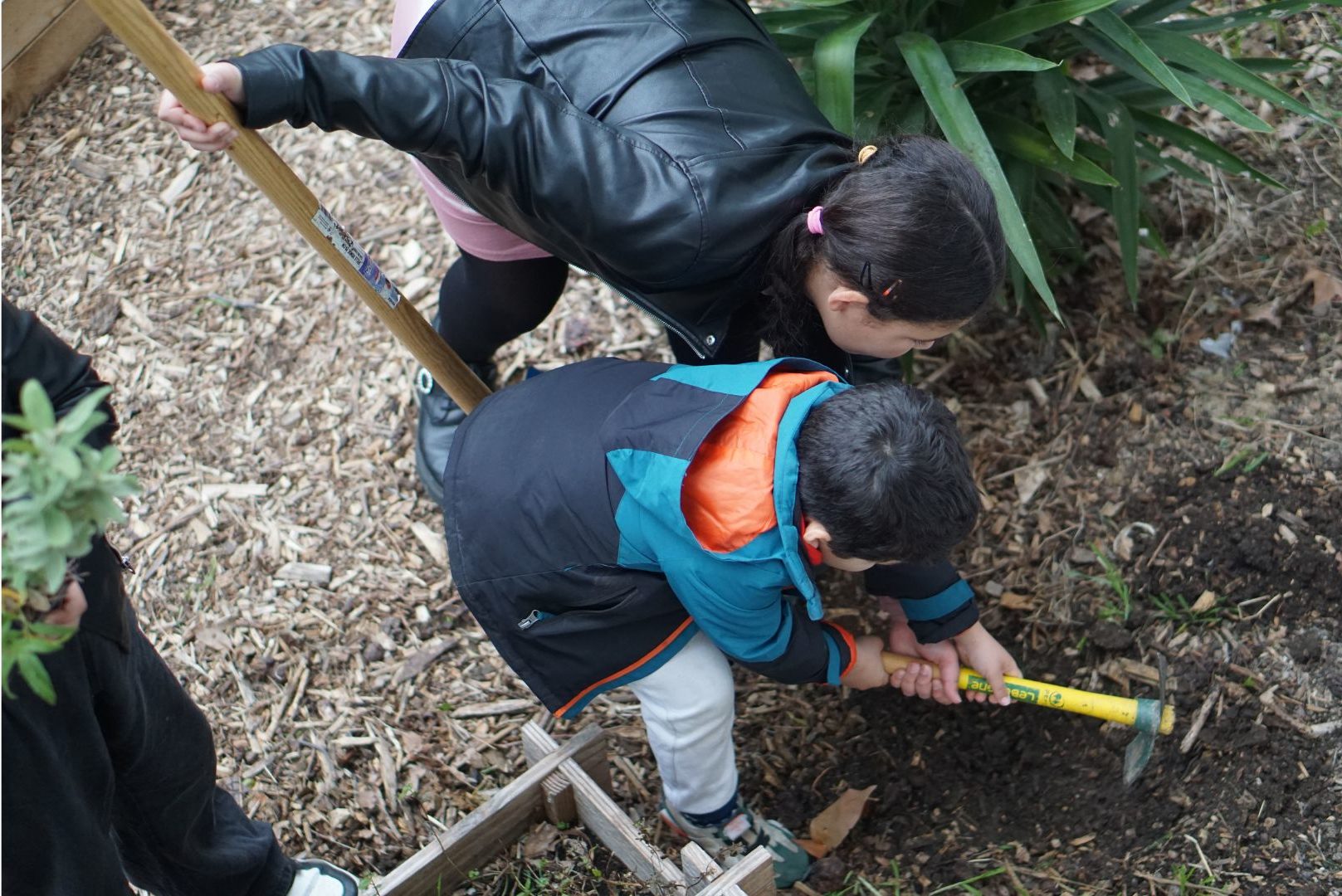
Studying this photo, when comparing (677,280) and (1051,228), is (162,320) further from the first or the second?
(1051,228)

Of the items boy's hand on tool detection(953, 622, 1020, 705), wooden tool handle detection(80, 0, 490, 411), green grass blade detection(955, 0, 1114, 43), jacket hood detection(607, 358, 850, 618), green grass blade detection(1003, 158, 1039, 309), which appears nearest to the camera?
wooden tool handle detection(80, 0, 490, 411)

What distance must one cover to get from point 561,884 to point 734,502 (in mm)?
892

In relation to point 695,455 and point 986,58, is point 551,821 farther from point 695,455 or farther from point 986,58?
point 986,58

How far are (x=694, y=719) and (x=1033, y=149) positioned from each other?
1.36m

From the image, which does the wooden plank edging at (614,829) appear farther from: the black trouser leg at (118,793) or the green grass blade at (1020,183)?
the green grass blade at (1020,183)

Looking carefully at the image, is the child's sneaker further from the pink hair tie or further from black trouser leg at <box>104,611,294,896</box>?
the pink hair tie

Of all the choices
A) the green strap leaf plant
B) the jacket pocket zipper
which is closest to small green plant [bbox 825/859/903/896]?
the jacket pocket zipper

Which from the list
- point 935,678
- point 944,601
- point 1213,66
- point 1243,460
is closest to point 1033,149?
point 1213,66

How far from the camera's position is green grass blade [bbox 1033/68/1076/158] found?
7.64 feet

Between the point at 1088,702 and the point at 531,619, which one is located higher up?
the point at 531,619

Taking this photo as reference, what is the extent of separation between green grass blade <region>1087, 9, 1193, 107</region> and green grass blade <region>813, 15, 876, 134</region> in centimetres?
48

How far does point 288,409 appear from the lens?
2902 millimetres

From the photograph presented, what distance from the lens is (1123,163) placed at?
8.22ft

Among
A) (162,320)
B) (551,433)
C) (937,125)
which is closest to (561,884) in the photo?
(551,433)
